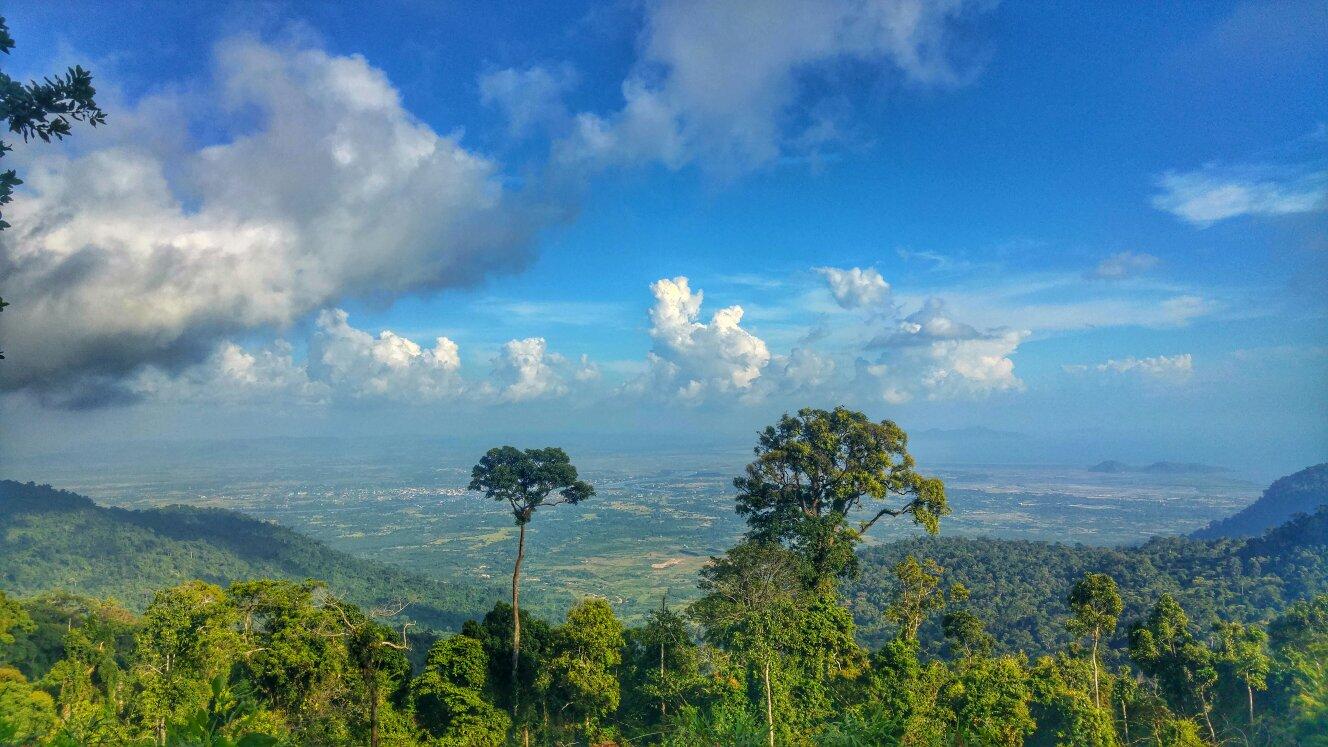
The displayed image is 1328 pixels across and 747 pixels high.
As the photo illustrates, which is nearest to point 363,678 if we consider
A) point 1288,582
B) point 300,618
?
point 300,618

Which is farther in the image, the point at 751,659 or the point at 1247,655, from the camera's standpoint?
the point at 1247,655

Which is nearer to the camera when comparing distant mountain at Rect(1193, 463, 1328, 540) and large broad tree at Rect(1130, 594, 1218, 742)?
large broad tree at Rect(1130, 594, 1218, 742)

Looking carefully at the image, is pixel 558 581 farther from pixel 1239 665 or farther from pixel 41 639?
pixel 1239 665

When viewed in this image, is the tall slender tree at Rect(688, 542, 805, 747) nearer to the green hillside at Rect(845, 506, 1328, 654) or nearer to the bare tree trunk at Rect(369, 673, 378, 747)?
the bare tree trunk at Rect(369, 673, 378, 747)

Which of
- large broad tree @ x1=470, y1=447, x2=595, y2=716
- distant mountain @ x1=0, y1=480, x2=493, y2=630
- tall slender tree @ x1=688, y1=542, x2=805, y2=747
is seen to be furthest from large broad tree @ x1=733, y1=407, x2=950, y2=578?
distant mountain @ x1=0, y1=480, x2=493, y2=630

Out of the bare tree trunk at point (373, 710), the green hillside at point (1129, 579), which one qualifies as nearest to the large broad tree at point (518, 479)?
the bare tree trunk at point (373, 710)

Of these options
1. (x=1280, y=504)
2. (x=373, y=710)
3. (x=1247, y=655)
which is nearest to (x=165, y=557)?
(x=373, y=710)

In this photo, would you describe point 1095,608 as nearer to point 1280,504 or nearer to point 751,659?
point 751,659

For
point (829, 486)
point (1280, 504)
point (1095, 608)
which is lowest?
point (1280, 504)
